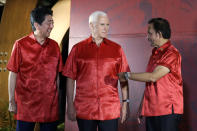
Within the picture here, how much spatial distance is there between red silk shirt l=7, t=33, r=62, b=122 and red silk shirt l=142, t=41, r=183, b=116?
0.92 m

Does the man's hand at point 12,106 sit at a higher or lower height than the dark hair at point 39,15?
lower

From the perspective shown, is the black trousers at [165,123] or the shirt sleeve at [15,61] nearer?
the black trousers at [165,123]

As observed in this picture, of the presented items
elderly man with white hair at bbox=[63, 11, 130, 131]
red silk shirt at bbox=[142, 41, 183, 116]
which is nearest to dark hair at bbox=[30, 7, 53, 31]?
elderly man with white hair at bbox=[63, 11, 130, 131]

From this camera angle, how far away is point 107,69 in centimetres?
229

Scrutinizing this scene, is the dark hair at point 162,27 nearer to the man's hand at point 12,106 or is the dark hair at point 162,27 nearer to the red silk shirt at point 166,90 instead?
the red silk shirt at point 166,90

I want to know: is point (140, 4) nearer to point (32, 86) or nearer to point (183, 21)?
point (183, 21)

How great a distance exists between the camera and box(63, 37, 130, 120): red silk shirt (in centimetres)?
226

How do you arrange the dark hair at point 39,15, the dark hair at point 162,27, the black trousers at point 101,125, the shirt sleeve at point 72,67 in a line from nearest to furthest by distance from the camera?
the black trousers at point 101,125 < the shirt sleeve at point 72,67 < the dark hair at point 162,27 < the dark hair at point 39,15

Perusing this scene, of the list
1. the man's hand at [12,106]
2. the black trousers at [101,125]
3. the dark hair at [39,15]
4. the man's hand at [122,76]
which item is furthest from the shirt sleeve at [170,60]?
the man's hand at [12,106]

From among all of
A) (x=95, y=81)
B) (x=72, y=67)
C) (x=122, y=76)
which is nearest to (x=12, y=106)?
(x=72, y=67)

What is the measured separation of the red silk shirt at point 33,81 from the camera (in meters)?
2.49

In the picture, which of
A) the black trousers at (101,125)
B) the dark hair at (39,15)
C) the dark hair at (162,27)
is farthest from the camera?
the dark hair at (39,15)

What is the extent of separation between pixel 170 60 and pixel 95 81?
68cm

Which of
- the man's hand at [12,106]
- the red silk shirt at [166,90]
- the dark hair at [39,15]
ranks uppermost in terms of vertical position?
the dark hair at [39,15]
